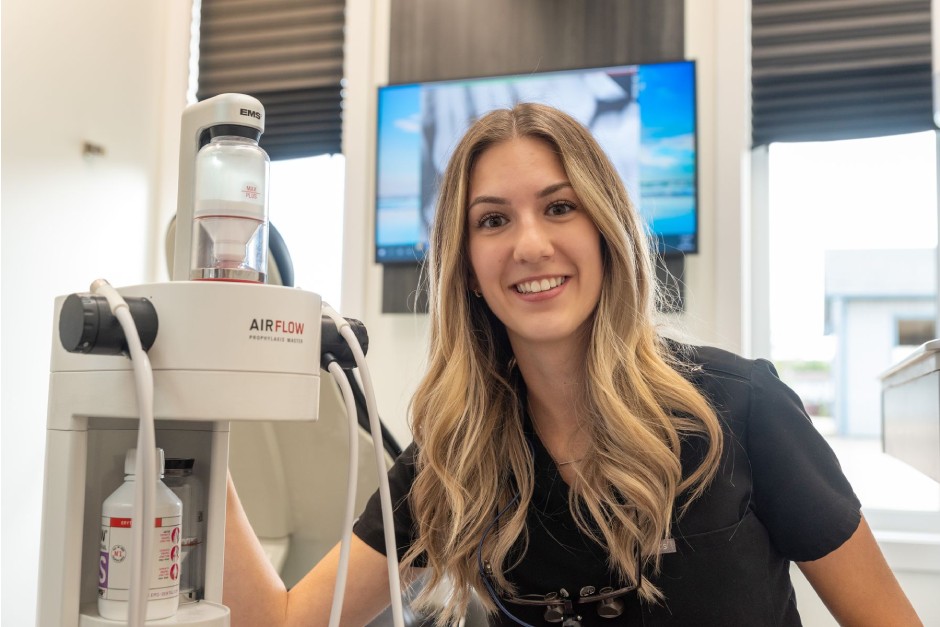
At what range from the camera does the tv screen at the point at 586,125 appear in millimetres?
2605

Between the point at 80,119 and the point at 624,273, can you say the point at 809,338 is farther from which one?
the point at 80,119

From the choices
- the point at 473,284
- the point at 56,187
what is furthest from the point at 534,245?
Answer: the point at 56,187

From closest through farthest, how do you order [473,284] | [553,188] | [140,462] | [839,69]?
[140,462], [553,188], [473,284], [839,69]

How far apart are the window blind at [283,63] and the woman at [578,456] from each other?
6.35ft

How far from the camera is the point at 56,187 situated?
103 inches

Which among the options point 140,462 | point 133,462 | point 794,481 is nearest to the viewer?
point 140,462

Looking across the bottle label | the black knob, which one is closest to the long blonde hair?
the bottle label

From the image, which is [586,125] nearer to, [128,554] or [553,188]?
[553,188]

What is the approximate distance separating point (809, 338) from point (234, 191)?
95.3 inches

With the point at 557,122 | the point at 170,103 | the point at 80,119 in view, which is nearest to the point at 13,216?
the point at 80,119

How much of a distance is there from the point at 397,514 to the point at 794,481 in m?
0.57

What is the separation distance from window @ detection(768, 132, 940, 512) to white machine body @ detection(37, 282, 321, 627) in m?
2.37

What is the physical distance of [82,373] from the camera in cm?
64

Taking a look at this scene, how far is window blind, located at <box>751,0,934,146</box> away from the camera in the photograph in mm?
2555
